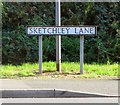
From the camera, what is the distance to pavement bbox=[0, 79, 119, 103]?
28.2 feet

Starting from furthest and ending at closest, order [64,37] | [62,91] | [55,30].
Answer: [64,37] → [55,30] → [62,91]

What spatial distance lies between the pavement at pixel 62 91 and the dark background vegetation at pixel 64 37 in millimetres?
5423

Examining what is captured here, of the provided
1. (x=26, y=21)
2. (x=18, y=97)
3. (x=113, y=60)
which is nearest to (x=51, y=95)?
(x=18, y=97)

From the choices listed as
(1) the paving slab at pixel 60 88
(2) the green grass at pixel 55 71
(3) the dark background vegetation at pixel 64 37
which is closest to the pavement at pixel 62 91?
(1) the paving slab at pixel 60 88

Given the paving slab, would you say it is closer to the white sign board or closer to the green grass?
the green grass

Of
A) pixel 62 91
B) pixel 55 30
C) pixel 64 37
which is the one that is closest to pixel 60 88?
pixel 62 91

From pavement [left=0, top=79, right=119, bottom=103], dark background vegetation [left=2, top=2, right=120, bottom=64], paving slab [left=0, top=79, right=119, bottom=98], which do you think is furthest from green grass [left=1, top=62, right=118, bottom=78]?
dark background vegetation [left=2, top=2, right=120, bottom=64]

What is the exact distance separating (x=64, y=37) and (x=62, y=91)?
6971 mm

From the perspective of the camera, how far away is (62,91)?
8.93m

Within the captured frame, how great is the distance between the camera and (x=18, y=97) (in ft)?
29.0

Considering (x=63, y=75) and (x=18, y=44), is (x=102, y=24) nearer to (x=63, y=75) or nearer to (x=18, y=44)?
(x=18, y=44)

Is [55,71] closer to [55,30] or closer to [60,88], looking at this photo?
[55,30]

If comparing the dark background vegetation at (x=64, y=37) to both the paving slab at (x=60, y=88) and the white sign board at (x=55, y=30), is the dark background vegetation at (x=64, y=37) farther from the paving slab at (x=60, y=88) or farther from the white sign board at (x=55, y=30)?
the paving slab at (x=60, y=88)

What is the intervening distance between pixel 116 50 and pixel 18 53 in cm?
375
